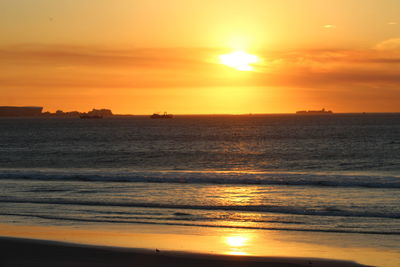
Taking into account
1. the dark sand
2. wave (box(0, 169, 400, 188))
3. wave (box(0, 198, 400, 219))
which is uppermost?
wave (box(0, 169, 400, 188))

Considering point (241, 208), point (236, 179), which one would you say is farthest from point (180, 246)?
point (236, 179)

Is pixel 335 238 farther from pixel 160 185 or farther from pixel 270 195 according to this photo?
pixel 160 185

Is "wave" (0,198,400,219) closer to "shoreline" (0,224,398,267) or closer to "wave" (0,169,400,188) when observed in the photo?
"shoreline" (0,224,398,267)

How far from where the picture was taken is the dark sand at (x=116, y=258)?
520 inches

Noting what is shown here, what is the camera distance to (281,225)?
18359mm

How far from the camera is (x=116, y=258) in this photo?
13.7m

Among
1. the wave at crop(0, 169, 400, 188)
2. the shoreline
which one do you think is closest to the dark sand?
the shoreline

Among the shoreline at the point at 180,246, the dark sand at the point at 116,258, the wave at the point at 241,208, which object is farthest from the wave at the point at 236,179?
the dark sand at the point at 116,258

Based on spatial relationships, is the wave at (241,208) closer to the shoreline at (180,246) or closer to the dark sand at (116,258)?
the shoreline at (180,246)

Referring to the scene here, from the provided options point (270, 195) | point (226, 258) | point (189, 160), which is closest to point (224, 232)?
point (226, 258)

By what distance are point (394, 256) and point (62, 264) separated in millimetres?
8181

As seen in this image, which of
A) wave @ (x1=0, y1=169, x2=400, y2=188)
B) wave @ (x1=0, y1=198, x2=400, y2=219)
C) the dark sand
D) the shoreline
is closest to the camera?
the dark sand

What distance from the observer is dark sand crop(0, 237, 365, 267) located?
1320cm

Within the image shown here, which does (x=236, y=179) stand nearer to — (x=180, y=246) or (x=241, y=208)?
(x=241, y=208)
